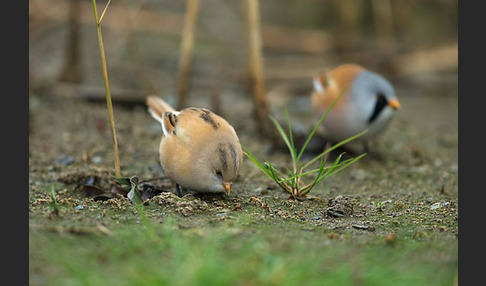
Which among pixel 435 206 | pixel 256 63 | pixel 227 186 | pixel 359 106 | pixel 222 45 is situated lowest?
pixel 435 206

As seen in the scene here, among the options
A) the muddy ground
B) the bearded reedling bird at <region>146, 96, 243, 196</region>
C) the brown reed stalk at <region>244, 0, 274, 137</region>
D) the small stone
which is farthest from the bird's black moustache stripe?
the bearded reedling bird at <region>146, 96, 243, 196</region>

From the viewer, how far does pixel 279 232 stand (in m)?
3.16

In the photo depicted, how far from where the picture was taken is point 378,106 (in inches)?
209

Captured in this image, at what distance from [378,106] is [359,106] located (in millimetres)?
177

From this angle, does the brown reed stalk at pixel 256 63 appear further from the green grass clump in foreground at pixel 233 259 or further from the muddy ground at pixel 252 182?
the green grass clump in foreground at pixel 233 259

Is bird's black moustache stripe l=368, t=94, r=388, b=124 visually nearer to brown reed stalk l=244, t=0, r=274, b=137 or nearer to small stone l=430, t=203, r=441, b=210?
brown reed stalk l=244, t=0, r=274, b=137

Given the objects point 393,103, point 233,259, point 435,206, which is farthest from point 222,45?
point 233,259

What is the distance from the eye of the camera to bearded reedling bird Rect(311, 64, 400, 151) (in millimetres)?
5266

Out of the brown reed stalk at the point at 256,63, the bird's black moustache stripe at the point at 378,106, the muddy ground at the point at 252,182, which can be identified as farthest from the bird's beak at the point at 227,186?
the bird's black moustache stripe at the point at 378,106

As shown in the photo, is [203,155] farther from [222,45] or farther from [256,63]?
[222,45]

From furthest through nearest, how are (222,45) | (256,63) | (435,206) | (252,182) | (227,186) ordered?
(222,45)
(256,63)
(252,182)
(435,206)
(227,186)

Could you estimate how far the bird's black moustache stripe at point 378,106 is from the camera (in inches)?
207

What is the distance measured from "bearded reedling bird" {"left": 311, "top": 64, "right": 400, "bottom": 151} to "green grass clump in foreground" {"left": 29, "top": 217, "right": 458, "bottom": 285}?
2269mm

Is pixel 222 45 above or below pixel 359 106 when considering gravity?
above
